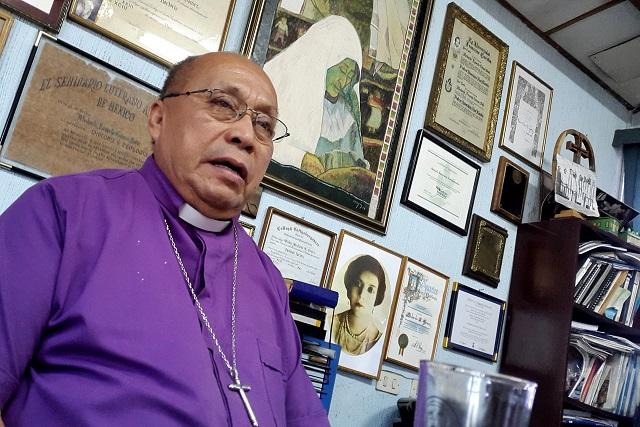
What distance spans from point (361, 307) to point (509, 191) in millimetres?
985

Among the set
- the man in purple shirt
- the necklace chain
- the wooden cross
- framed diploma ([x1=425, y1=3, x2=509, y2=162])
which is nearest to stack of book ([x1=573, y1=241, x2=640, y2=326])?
the wooden cross

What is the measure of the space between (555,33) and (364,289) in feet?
5.50

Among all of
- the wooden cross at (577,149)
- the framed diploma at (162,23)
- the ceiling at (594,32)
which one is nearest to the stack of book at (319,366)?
the framed diploma at (162,23)

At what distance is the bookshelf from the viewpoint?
81.9 inches

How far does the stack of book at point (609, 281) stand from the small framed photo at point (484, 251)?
12.2 inches

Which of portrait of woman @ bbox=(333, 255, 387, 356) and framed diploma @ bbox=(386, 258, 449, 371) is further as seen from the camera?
framed diploma @ bbox=(386, 258, 449, 371)

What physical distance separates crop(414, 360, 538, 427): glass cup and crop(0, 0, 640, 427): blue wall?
1.21m

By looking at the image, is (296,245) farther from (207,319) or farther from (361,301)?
(207,319)

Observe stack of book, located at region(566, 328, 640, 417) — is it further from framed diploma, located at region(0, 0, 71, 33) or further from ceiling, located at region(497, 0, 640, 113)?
framed diploma, located at region(0, 0, 71, 33)

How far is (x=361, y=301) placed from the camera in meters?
1.88

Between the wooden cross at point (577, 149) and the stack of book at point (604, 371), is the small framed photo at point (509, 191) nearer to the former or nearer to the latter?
the wooden cross at point (577, 149)

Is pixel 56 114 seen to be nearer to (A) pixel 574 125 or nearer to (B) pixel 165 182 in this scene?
(B) pixel 165 182

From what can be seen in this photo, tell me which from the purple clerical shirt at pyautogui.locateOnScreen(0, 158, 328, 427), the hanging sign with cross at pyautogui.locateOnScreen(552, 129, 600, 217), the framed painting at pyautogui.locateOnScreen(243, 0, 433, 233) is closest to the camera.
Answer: the purple clerical shirt at pyautogui.locateOnScreen(0, 158, 328, 427)

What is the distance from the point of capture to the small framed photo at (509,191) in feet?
7.89
